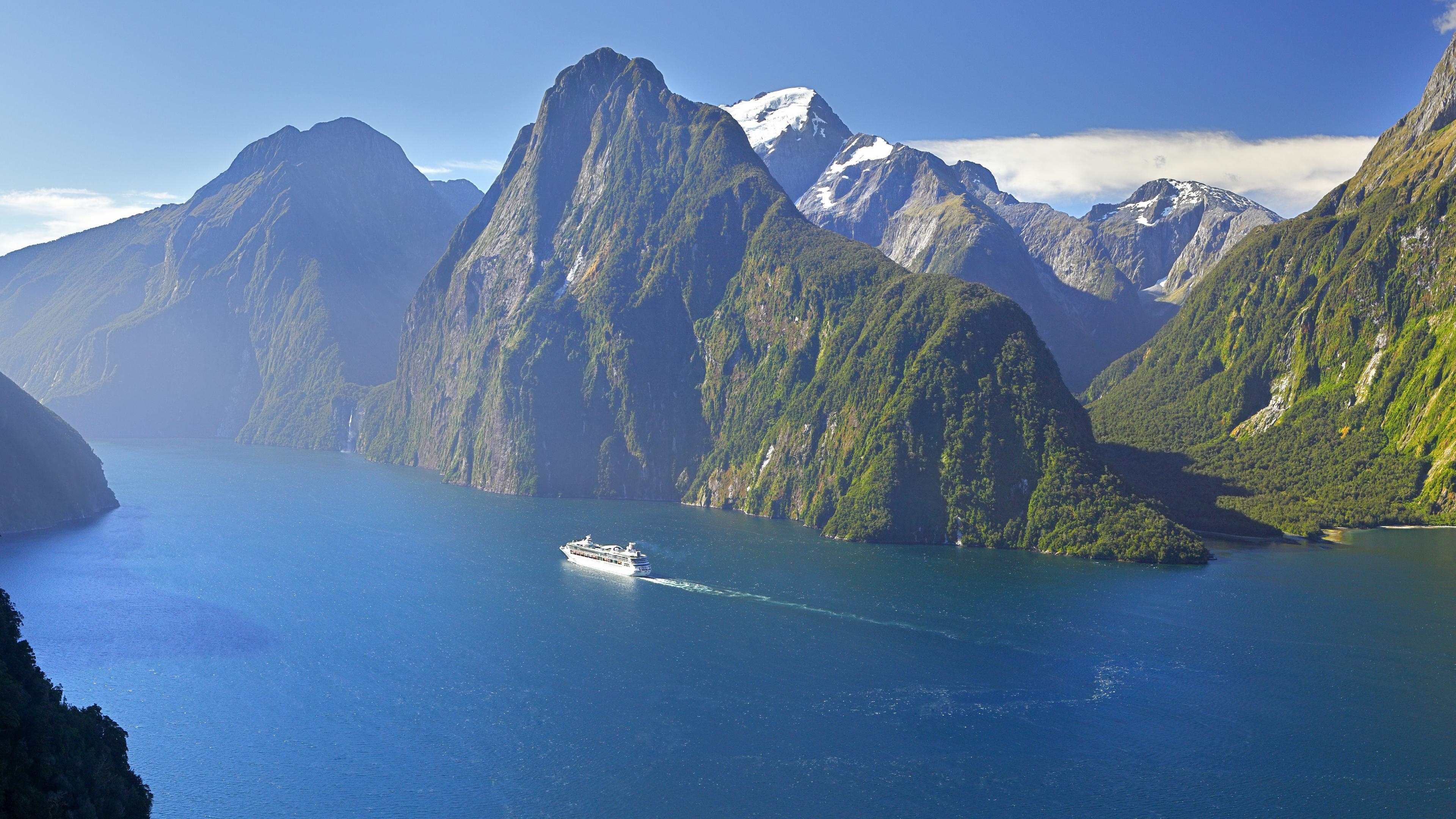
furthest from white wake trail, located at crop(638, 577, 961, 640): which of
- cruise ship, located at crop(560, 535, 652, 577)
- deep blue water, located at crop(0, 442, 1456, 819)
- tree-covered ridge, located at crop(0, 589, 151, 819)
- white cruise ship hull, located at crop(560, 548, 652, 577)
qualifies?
tree-covered ridge, located at crop(0, 589, 151, 819)

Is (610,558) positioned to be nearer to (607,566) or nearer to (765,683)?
(607,566)

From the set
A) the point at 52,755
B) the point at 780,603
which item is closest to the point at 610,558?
the point at 780,603

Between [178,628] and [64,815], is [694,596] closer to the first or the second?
[178,628]

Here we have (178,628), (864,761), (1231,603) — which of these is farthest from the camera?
(1231,603)

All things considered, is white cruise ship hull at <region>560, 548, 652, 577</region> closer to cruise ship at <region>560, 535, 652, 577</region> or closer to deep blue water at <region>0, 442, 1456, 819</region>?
cruise ship at <region>560, 535, 652, 577</region>

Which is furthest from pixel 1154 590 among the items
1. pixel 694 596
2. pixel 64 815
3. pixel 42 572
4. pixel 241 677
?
pixel 42 572

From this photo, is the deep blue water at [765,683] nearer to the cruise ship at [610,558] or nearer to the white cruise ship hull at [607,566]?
the white cruise ship hull at [607,566]
